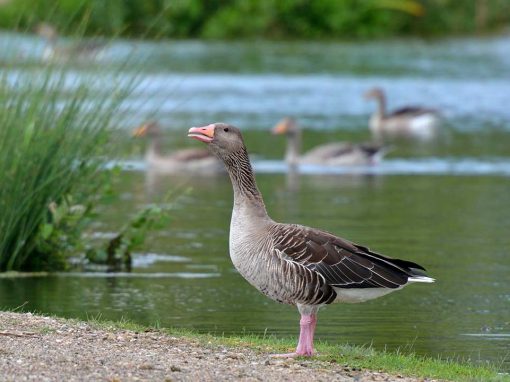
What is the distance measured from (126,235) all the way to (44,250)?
120 cm

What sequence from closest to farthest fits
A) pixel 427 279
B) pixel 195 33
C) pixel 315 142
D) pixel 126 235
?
pixel 427 279
pixel 126 235
pixel 315 142
pixel 195 33

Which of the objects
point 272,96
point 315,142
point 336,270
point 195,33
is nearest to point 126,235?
point 336,270

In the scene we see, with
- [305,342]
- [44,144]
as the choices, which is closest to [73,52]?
[44,144]

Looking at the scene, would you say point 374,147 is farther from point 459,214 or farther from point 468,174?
point 459,214

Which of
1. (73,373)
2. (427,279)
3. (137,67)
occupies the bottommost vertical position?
(73,373)

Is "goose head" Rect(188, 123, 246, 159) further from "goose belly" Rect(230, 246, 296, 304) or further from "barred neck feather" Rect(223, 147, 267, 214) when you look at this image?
"goose belly" Rect(230, 246, 296, 304)

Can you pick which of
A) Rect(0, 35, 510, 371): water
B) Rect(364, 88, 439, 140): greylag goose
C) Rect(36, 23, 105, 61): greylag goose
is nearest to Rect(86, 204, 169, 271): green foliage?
Rect(0, 35, 510, 371): water

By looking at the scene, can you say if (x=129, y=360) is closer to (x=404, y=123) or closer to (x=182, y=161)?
(x=182, y=161)

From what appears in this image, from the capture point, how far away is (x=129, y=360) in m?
8.88

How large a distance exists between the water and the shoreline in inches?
70.1

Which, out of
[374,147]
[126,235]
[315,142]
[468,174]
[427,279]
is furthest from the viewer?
[315,142]

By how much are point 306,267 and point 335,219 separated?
1011 centimetres

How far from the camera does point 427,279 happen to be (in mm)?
9570

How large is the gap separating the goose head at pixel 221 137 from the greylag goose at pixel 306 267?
0.30ft
